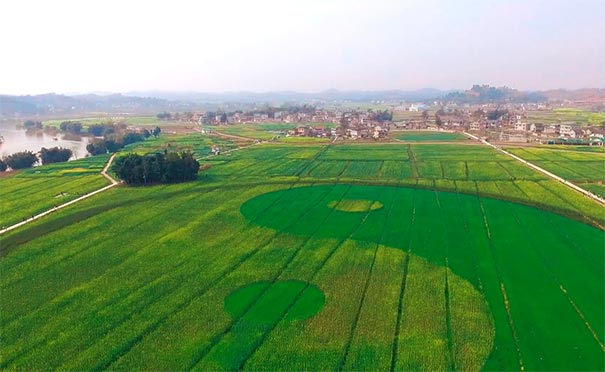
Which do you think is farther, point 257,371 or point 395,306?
point 395,306

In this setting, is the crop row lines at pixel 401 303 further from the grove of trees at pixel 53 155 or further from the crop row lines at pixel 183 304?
the grove of trees at pixel 53 155

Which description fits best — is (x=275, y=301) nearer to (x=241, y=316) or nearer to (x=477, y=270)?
(x=241, y=316)

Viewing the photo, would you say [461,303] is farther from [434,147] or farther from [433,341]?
[434,147]

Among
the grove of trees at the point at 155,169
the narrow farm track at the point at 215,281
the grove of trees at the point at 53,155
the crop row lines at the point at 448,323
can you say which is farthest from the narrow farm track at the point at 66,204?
the crop row lines at the point at 448,323

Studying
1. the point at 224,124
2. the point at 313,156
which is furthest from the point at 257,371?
the point at 224,124

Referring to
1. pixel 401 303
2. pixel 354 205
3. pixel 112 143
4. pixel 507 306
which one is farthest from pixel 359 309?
pixel 112 143

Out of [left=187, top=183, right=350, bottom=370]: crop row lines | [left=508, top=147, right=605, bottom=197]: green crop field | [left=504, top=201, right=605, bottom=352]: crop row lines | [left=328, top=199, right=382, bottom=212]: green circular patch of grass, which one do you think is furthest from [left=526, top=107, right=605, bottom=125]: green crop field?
[left=187, top=183, right=350, bottom=370]: crop row lines
